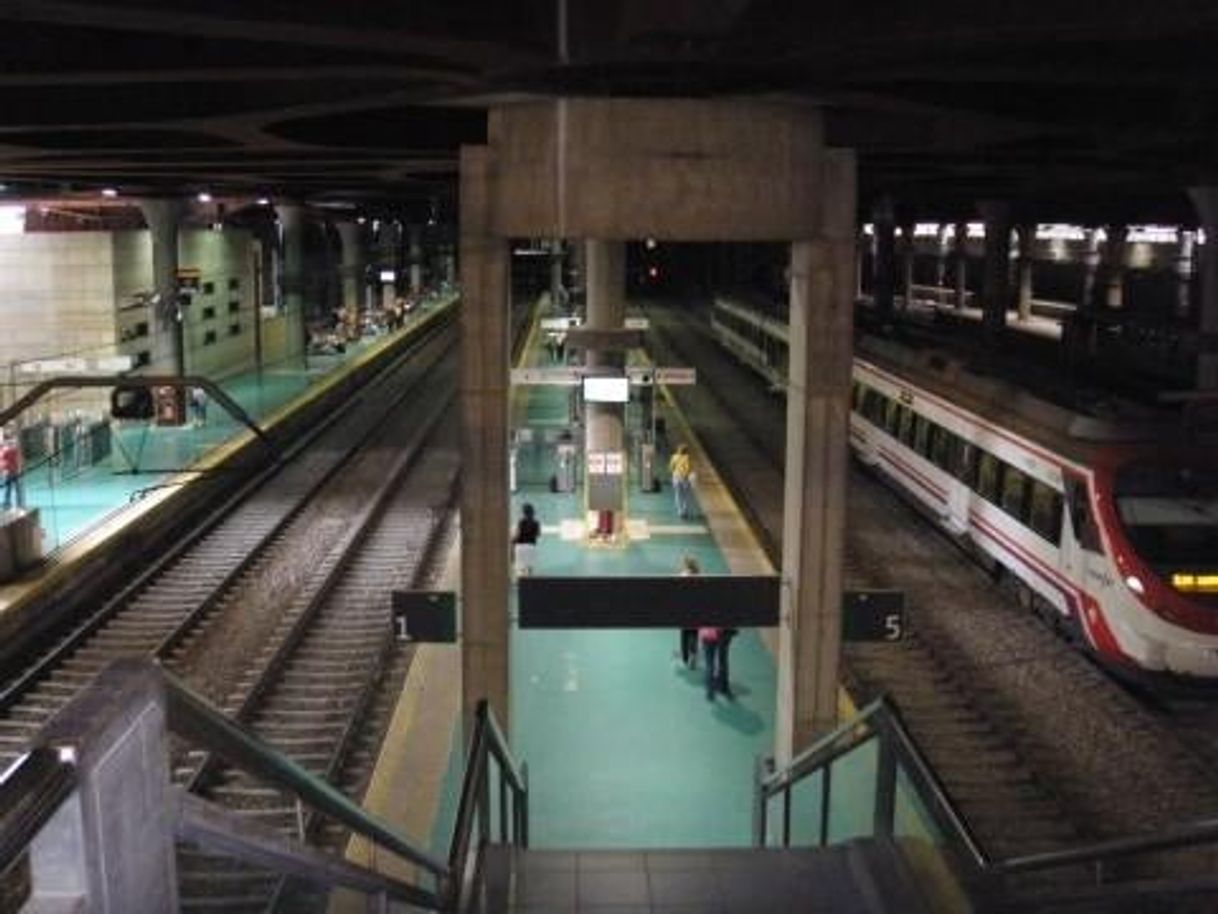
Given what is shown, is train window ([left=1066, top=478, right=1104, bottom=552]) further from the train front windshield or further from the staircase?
the staircase

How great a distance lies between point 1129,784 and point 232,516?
48.7ft

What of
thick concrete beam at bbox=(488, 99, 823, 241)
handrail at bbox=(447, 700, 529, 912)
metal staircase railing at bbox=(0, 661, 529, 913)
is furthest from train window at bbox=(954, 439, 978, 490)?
metal staircase railing at bbox=(0, 661, 529, 913)

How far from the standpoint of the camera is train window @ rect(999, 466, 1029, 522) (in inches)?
584

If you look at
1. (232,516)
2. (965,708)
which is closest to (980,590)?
(965,708)

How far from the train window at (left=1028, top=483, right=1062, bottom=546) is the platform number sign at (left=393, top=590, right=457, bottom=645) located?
6.16 metres

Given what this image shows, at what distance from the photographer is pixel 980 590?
1689cm

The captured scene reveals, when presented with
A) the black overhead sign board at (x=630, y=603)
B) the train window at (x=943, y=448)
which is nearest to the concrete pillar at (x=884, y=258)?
the train window at (x=943, y=448)

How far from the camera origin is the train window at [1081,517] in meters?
12.8

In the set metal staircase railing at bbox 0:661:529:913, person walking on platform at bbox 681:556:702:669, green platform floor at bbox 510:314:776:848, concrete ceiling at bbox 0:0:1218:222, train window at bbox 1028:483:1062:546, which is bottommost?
green platform floor at bbox 510:314:776:848

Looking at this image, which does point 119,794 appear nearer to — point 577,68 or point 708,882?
point 708,882

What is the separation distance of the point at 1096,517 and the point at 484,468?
5.60 m

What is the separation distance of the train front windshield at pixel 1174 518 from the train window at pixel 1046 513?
0.96 metres

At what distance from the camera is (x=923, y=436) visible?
19.4 meters

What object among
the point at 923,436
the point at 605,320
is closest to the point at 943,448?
the point at 923,436
